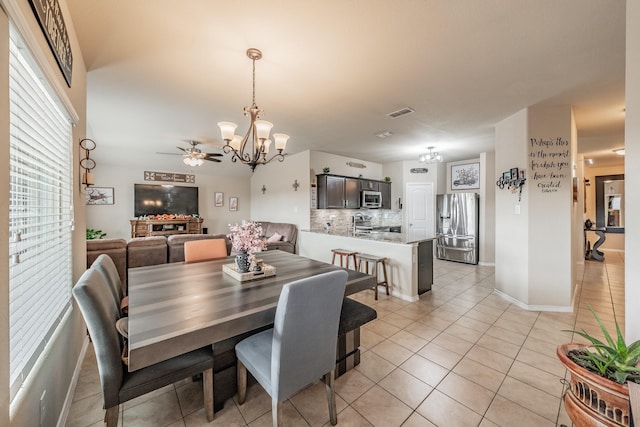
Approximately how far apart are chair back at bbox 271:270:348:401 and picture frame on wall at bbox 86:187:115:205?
7265mm

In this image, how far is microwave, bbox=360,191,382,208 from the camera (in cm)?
633

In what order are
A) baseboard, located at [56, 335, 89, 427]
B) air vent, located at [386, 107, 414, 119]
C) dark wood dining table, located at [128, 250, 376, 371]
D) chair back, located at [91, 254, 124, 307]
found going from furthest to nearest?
air vent, located at [386, 107, 414, 119] → chair back, located at [91, 254, 124, 307] → baseboard, located at [56, 335, 89, 427] → dark wood dining table, located at [128, 250, 376, 371]

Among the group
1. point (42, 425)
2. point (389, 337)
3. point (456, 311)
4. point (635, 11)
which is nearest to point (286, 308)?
point (42, 425)

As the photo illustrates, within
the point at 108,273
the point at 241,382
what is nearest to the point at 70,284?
the point at 108,273

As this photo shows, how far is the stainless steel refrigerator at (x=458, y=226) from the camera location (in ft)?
18.7

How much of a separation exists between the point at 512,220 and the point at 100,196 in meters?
8.73

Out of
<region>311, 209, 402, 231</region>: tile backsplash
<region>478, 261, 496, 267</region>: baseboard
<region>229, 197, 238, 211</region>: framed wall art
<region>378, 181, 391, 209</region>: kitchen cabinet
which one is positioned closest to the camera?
<region>478, 261, 496, 267</region>: baseboard

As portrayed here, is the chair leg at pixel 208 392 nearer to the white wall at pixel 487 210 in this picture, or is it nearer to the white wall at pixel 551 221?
the white wall at pixel 551 221

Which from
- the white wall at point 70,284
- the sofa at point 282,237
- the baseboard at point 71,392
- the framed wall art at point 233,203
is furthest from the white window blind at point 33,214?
the framed wall art at point 233,203

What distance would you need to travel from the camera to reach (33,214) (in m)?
1.22

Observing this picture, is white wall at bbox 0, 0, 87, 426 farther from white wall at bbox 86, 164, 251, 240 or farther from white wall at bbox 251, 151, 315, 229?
white wall at bbox 86, 164, 251, 240

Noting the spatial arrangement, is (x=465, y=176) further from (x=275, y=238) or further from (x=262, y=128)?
(x=262, y=128)

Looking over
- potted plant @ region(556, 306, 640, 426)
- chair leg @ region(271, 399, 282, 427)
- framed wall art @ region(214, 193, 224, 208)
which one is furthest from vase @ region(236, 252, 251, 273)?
framed wall art @ region(214, 193, 224, 208)

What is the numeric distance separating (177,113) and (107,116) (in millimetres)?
1169
